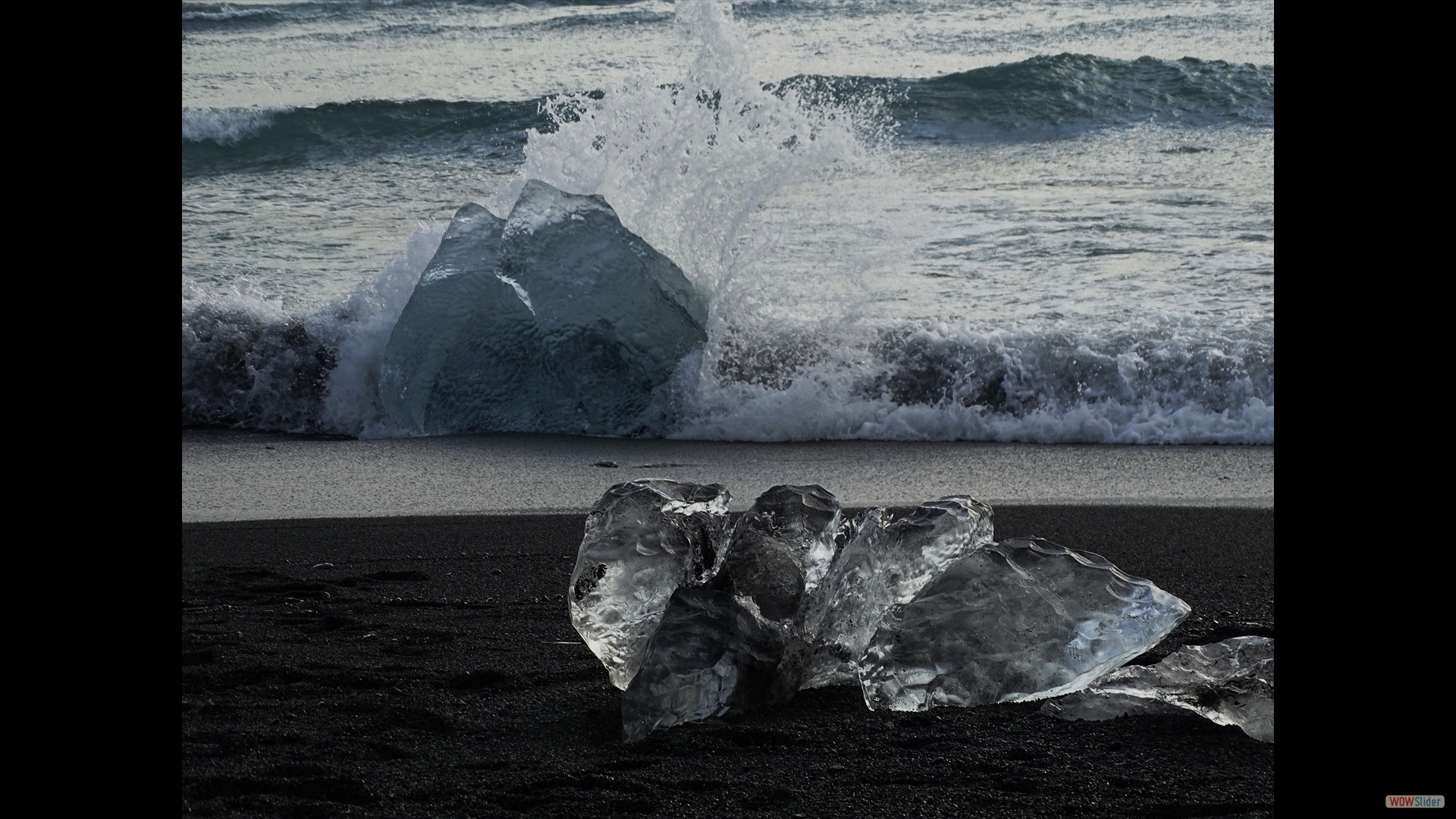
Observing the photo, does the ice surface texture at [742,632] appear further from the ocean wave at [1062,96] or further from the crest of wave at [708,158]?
the ocean wave at [1062,96]

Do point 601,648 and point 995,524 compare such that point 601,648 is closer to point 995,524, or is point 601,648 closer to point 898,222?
point 995,524

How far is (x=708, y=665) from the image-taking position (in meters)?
1.82

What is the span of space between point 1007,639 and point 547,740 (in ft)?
2.45

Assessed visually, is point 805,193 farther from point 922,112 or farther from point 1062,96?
point 1062,96

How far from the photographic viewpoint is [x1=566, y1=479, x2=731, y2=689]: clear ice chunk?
6.64 ft

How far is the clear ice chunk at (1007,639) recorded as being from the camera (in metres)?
1.88

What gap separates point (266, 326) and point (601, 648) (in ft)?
17.1

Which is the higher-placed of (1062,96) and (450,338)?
(1062,96)

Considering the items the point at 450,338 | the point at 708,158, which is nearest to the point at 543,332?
the point at 450,338

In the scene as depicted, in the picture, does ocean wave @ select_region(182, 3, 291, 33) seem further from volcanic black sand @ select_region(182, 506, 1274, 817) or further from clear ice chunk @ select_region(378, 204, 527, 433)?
volcanic black sand @ select_region(182, 506, 1274, 817)

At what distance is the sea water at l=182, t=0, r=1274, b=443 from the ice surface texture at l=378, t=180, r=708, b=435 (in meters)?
0.24
